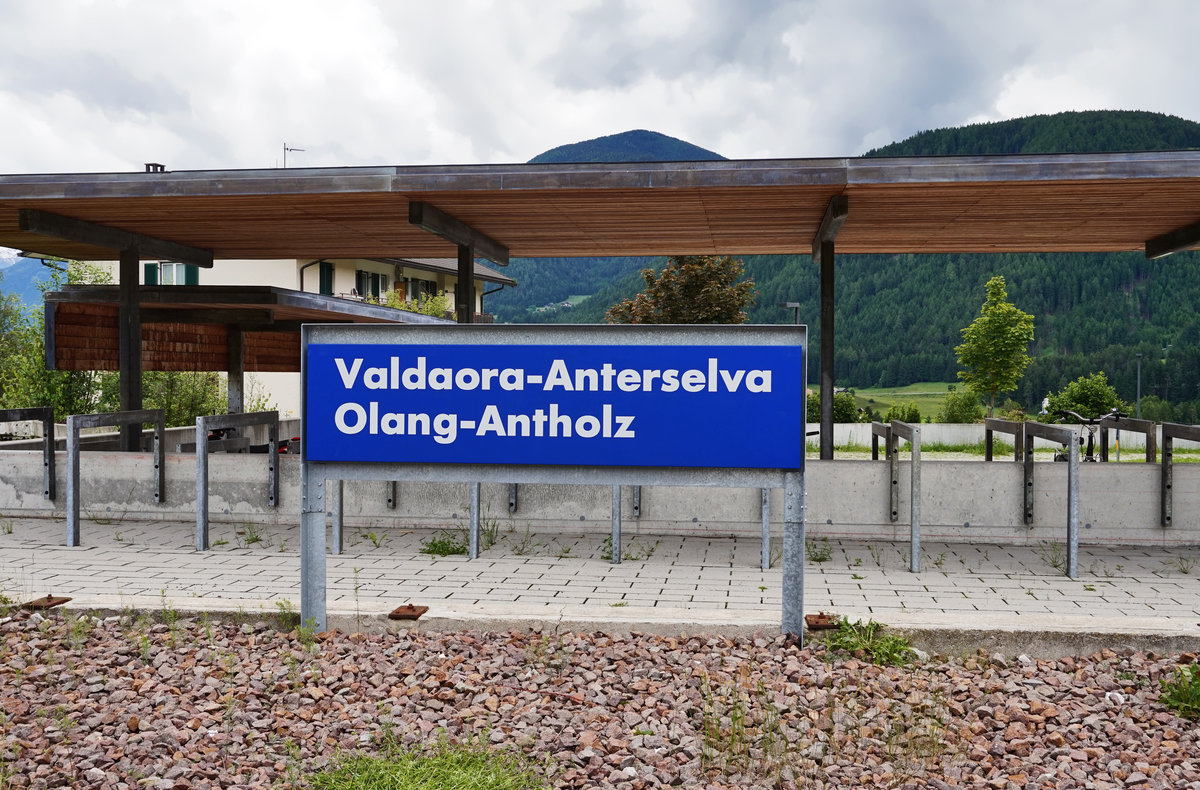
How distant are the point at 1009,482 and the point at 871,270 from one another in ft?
505

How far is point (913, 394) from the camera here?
14238cm

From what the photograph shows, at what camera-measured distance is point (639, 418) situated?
4801mm

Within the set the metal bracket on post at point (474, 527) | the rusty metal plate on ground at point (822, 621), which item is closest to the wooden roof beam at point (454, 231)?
the metal bracket on post at point (474, 527)

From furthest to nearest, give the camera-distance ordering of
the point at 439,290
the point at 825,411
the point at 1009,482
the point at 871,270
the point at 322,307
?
the point at 871,270 < the point at 439,290 < the point at 322,307 < the point at 825,411 < the point at 1009,482

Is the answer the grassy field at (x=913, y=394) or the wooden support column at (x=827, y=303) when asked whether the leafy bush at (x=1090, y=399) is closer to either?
the wooden support column at (x=827, y=303)

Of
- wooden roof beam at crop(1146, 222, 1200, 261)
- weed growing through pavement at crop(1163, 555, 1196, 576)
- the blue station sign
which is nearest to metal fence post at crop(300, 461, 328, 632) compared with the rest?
the blue station sign

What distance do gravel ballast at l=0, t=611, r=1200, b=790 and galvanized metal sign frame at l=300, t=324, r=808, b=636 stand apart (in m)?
0.39

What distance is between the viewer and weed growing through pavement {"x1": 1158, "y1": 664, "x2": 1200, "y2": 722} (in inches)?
154

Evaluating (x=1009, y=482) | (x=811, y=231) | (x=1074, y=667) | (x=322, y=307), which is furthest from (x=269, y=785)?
(x=322, y=307)

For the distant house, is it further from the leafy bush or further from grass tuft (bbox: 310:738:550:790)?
grass tuft (bbox: 310:738:550:790)

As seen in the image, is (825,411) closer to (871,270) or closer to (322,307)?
(322,307)

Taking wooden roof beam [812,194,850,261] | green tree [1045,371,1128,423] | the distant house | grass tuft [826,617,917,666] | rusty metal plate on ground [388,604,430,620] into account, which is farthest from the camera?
green tree [1045,371,1128,423]

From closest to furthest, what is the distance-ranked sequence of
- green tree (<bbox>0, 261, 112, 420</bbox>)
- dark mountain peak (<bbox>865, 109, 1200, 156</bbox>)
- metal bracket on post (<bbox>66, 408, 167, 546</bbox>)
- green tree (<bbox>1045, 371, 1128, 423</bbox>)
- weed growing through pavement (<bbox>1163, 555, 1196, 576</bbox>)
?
weed growing through pavement (<bbox>1163, 555, 1196, 576</bbox>) < metal bracket on post (<bbox>66, 408, 167, 546</bbox>) < green tree (<bbox>0, 261, 112, 420</bbox>) < green tree (<bbox>1045, 371, 1128, 423</bbox>) < dark mountain peak (<bbox>865, 109, 1200, 156</bbox>)

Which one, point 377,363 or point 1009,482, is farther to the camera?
point 1009,482
